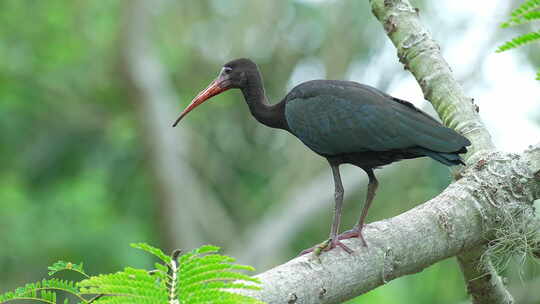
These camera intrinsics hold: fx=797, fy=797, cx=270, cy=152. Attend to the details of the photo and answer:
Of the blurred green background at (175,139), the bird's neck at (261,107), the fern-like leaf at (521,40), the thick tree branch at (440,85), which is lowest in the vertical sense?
the fern-like leaf at (521,40)

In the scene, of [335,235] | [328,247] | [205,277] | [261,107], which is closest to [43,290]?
[205,277]

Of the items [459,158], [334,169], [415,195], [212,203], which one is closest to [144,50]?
[212,203]

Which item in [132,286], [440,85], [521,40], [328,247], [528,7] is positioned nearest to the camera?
[132,286]

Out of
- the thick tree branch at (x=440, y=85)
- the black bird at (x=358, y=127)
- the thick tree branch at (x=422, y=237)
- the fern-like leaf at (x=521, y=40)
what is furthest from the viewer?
the black bird at (x=358, y=127)

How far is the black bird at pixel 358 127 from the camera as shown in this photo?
4895 mm

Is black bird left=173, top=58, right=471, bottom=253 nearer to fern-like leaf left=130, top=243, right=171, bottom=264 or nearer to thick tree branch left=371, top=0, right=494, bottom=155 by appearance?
thick tree branch left=371, top=0, right=494, bottom=155

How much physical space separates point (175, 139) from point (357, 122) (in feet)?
32.1

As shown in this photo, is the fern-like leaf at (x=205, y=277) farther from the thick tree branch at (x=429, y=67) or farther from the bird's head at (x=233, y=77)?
Result: the bird's head at (x=233, y=77)

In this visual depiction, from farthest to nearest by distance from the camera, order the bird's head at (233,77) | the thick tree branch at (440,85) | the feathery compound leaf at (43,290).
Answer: the bird's head at (233,77) < the thick tree branch at (440,85) < the feathery compound leaf at (43,290)

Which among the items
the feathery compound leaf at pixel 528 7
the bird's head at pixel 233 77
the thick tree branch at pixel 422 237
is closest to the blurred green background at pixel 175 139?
the bird's head at pixel 233 77

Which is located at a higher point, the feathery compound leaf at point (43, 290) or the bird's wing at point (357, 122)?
the bird's wing at point (357, 122)

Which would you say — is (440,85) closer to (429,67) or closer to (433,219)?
(429,67)

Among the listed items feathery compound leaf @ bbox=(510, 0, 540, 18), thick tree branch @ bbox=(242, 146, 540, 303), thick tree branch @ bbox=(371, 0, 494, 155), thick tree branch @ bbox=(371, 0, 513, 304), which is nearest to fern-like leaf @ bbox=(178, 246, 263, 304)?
thick tree branch @ bbox=(242, 146, 540, 303)

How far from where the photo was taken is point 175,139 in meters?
14.7
